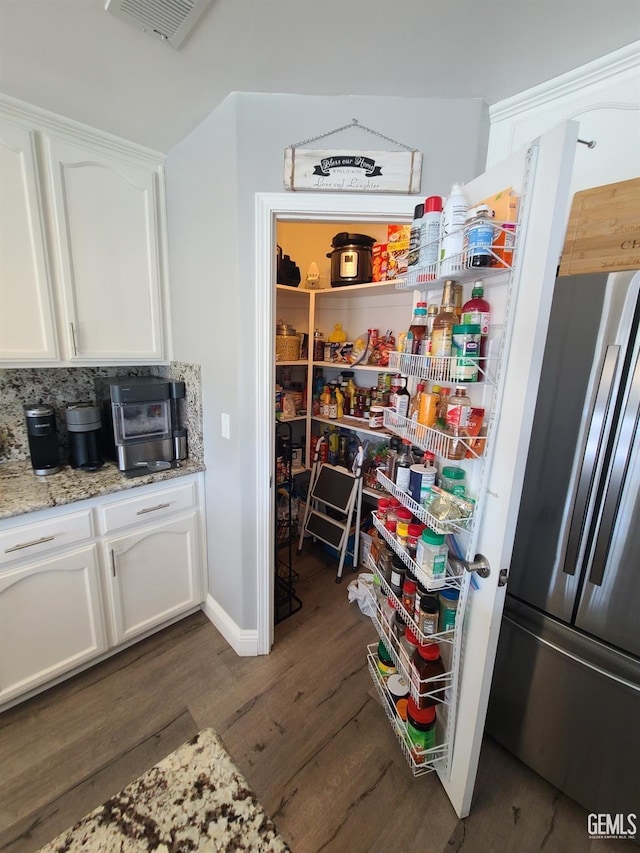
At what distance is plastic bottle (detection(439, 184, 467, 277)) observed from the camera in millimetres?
983

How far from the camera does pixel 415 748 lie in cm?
125

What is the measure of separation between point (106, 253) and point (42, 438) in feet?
3.06

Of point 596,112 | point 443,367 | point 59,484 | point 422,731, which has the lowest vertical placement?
point 422,731

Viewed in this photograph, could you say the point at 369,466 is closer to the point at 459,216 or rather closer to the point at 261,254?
the point at 261,254

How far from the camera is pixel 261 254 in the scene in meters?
1.42

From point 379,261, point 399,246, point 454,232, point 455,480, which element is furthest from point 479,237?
point 379,261

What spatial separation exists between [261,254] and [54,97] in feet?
3.23

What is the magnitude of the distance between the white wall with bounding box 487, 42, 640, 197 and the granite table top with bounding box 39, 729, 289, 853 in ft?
6.37

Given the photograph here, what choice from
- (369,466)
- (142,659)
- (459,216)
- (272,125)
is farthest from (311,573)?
(272,125)

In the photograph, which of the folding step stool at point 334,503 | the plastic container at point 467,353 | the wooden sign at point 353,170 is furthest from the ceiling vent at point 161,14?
the folding step stool at point 334,503

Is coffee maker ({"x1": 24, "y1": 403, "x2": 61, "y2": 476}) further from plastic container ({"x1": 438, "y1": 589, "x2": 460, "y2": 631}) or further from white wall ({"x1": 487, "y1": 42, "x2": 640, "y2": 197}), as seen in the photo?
white wall ({"x1": 487, "y1": 42, "x2": 640, "y2": 197})

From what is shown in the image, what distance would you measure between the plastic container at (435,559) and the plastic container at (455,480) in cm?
15

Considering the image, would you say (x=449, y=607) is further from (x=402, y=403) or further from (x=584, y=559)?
(x=402, y=403)

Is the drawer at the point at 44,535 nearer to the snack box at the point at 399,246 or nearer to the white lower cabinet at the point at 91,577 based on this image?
the white lower cabinet at the point at 91,577
